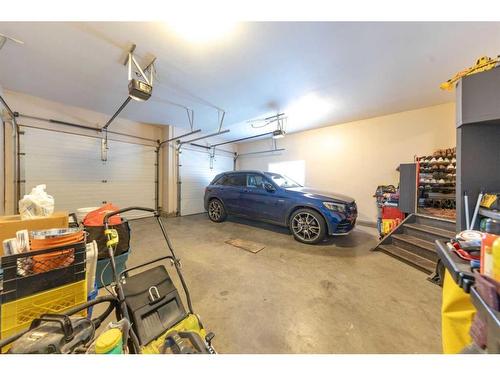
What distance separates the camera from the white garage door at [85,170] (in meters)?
3.78

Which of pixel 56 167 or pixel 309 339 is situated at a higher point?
pixel 56 167

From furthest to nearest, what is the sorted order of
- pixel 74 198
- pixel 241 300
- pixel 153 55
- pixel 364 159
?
pixel 364 159 → pixel 74 198 → pixel 153 55 → pixel 241 300

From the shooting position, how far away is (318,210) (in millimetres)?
3238

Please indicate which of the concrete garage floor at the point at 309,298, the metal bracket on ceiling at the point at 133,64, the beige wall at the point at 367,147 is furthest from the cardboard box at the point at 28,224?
the beige wall at the point at 367,147

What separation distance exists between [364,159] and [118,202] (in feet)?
24.5

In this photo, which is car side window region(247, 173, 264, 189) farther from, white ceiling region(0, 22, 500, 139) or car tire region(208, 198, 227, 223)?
white ceiling region(0, 22, 500, 139)

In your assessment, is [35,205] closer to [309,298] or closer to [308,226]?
[309,298]

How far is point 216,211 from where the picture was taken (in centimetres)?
496

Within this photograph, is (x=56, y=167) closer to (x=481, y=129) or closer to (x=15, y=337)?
(x=15, y=337)

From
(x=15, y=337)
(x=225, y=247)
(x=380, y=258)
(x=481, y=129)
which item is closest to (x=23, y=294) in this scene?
(x=15, y=337)

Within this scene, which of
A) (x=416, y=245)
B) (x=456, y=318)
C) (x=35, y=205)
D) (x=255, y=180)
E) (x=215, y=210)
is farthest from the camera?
(x=215, y=210)

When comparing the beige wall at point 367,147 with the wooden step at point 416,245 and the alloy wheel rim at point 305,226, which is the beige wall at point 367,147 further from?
the alloy wheel rim at point 305,226

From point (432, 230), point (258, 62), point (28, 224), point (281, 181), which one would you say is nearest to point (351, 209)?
point (432, 230)

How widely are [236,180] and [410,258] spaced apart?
3701mm
